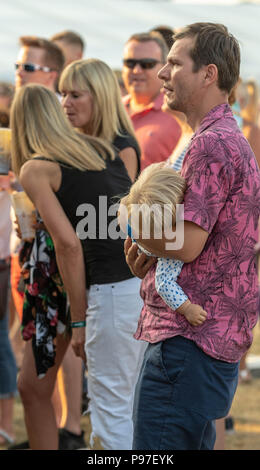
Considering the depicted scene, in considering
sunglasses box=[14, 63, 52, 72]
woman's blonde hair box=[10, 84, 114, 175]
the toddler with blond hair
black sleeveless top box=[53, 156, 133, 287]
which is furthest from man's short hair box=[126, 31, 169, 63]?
the toddler with blond hair

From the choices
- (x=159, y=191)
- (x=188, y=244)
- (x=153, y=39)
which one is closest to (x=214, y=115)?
(x=159, y=191)

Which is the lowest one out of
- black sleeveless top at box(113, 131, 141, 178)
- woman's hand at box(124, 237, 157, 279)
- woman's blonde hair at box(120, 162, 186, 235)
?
woman's hand at box(124, 237, 157, 279)

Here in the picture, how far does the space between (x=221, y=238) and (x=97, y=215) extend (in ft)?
3.48

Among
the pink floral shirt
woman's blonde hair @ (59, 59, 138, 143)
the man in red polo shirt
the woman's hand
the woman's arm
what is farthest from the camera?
the man in red polo shirt

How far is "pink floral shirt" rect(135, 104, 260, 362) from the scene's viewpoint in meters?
2.08

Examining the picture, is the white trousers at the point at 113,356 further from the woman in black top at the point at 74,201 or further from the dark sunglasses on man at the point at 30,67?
the dark sunglasses on man at the point at 30,67

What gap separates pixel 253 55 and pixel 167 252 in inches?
273

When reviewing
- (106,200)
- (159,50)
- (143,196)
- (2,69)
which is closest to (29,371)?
(106,200)

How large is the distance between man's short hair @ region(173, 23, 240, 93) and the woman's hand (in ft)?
1.83

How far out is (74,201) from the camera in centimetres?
307

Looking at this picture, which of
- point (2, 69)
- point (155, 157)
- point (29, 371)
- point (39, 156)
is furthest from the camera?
point (2, 69)

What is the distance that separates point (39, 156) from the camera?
9.98 ft

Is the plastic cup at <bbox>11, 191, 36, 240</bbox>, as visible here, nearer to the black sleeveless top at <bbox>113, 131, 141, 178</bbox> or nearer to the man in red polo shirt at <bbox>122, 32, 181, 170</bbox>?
the black sleeveless top at <bbox>113, 131, 141, 178</bbox>
